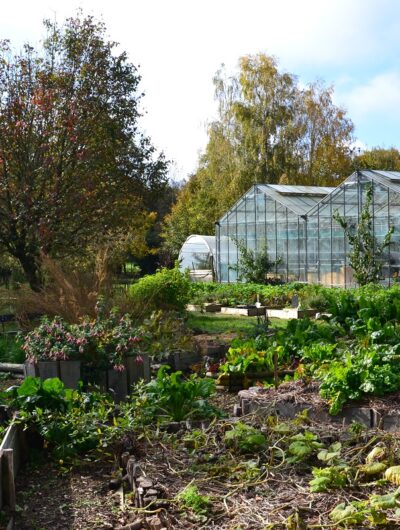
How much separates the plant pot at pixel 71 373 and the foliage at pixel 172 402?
42.0 inches

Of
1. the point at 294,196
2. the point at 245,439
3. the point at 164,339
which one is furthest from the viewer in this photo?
the point at 294,196

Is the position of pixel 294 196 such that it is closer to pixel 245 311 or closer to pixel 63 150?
pixel 245 311

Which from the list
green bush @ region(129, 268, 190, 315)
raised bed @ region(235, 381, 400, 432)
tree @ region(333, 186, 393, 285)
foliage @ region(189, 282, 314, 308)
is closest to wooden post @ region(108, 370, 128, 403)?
raised bed @ region(235, 381, 400, 432)

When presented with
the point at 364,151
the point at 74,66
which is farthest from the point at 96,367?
the point at 364,151

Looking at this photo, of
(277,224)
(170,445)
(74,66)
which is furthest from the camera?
(277,224)

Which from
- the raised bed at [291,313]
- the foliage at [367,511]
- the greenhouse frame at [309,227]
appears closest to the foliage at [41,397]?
the foliage at [367,511]

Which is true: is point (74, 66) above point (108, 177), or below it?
above

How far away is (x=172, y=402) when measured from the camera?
5211mm

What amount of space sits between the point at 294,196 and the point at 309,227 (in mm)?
2363

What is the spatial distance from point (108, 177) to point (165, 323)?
5.84 metres

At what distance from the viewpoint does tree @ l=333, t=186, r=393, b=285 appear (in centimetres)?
1986

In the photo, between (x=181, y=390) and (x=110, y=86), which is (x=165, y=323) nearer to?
(x=181, y=390)

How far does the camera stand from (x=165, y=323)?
938cm

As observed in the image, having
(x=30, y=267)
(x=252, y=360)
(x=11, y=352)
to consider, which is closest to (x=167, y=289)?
(x=30, y=267)
